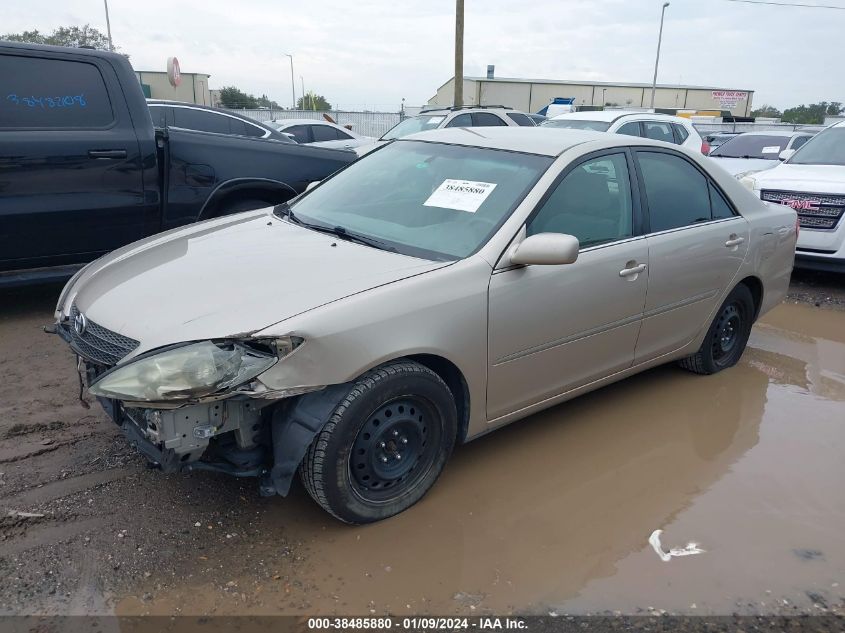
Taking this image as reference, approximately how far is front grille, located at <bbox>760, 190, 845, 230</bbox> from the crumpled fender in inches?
263

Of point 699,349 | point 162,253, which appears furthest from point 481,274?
point 699,349

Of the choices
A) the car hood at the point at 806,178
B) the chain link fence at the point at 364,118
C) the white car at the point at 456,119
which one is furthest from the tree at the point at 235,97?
the car hood at the point at 806,178

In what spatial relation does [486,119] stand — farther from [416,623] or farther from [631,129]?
[416,623]

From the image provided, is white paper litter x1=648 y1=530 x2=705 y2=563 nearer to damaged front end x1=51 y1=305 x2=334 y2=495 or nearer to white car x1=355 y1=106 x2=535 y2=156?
damaged front end x1=51 y1=305 x2=334 y2=495

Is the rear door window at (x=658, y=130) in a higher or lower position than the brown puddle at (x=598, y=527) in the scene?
higher

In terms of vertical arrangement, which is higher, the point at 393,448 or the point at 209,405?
the point at 209,405

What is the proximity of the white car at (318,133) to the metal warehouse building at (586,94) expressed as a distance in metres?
33.2

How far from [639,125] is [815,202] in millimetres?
5025

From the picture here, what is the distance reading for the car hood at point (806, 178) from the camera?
24.4ft

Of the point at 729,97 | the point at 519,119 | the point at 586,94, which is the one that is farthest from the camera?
the point at 729,97

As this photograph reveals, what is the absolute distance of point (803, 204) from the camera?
24.8ft

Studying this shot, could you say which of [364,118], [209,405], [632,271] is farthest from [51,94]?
[364,118]

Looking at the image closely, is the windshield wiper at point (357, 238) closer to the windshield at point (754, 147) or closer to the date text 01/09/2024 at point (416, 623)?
the date text 01/09/2024 at point (416, 623)

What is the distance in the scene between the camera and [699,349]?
470 centimetres
